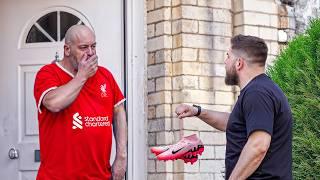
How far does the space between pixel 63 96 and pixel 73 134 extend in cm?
29

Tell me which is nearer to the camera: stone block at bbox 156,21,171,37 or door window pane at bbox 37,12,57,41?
stone block at bbox 156,21,171,37

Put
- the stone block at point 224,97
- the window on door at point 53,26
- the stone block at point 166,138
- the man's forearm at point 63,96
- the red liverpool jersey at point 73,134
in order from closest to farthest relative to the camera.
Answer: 1. the man's forearm at point 63,96
2. the red liverpool jersey at point 73,134
3. the stone block at point 166,138
4. the stone block at point 224,97
5. the window on door at point 53,26

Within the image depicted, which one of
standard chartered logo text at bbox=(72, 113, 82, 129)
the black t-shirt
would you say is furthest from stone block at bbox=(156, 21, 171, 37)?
the black t-shirt

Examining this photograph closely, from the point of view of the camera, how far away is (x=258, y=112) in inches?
177

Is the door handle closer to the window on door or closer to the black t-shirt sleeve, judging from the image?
the window on door

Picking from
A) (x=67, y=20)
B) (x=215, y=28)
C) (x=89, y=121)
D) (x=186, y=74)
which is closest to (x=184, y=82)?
(x=186, y=74)

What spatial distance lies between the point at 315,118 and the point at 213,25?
219 cm

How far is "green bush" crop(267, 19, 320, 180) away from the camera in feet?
17.7

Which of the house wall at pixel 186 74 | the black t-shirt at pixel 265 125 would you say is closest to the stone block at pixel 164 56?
the house wall at pixel 186 74

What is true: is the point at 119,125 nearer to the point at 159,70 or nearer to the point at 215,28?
the point at 159,70

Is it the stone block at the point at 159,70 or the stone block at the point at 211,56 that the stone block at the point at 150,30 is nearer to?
the stone block at the point at 159,70

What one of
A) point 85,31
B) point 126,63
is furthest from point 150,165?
point 85,31

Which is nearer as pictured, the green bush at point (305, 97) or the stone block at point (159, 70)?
the green bush at point (305, 97)

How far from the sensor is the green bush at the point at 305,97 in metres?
5.41
